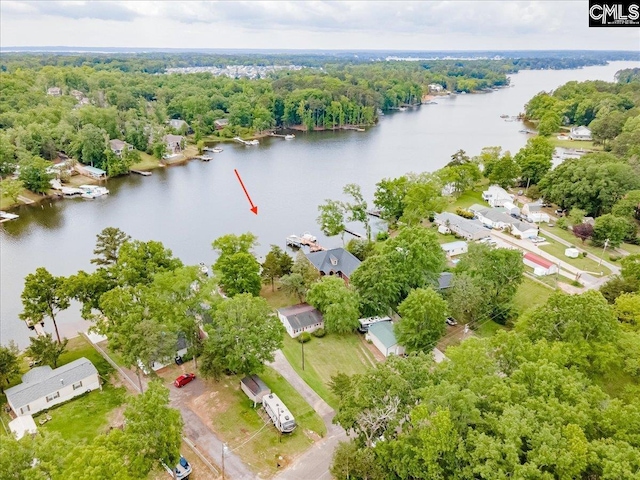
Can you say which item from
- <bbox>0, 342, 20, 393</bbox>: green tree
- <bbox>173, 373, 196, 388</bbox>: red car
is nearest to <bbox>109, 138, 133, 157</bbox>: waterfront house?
<bbox>0, 342, 20, 393</bbox>: green tree

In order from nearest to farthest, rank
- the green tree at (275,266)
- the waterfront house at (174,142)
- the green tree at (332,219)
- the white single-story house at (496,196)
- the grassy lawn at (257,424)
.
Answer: the grassy lawn at (257,424), the green tree at (275,266), the green tree at (332,219), the white single-story house at (496,196), the waterfront house at (174,142)

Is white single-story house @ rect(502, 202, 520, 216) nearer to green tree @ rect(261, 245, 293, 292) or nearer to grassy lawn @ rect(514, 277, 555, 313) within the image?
grassy lawn @ rect(514, 277, 555, 313)

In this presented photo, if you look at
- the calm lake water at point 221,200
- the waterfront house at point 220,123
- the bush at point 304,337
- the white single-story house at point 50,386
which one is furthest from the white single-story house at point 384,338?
the waterfront house at point 220,123

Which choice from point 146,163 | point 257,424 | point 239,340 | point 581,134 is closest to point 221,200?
point 146,163

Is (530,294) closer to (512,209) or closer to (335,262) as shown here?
(335,262)

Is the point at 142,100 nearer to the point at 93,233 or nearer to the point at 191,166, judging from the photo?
the point at 191,166

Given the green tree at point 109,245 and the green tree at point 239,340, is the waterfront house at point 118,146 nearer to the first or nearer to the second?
the green tree at point 109,245

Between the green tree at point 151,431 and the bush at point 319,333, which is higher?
the green tree at point 151,431

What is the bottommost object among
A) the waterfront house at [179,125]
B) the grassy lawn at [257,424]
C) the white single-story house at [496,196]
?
the grassy lawn at [257,424]
